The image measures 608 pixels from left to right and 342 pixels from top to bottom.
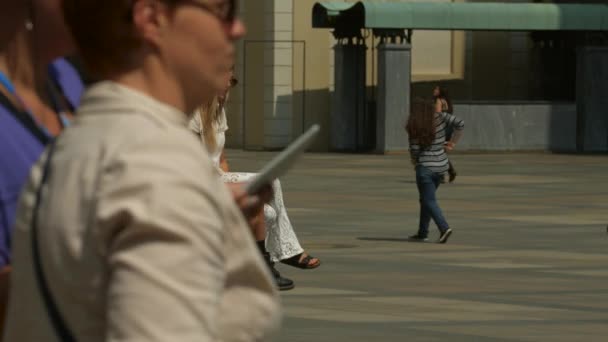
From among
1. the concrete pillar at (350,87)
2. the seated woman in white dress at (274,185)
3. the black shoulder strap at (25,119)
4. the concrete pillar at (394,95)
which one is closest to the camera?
the black shoulder strap at (25,119)

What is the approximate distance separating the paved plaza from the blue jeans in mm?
241

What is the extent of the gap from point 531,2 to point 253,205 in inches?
1633

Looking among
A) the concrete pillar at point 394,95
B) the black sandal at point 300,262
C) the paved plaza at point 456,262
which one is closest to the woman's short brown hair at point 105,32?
the paved plaza at point 456,262

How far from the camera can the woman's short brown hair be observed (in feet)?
8.10

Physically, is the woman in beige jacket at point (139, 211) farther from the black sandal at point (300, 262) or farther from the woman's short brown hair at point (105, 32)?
the black sandal at point (300, 262)

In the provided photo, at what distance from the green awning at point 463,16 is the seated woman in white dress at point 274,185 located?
2406 centimetres

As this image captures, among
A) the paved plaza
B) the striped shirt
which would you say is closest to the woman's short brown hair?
the paved plaza

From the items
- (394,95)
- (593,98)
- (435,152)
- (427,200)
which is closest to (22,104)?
(427,200)

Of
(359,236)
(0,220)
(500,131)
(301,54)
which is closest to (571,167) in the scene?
(500,131)

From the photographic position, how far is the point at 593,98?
132ft

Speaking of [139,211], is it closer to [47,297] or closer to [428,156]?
[47,297]

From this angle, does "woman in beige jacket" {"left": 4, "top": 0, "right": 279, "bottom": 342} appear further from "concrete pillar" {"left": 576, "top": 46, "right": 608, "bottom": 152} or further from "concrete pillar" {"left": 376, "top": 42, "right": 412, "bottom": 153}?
"concrete pillar" {"left": 576, "top": 46, "right": 608, "bottom": 152}

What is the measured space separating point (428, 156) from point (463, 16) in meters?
21.3

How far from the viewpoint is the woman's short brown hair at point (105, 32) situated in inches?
97.2
